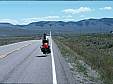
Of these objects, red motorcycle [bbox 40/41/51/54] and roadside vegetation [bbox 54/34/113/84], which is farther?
red motorcycle [bbox 40/41/51/54]

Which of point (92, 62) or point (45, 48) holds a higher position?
point (92, 62)

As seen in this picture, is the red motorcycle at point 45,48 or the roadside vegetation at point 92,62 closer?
the roadside vegetation at point 92,62

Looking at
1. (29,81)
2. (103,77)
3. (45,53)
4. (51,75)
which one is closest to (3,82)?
(29,81)

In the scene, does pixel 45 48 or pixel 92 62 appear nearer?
pixel 92 62

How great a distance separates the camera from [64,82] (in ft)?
43.3

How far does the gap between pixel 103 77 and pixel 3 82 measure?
4206mm

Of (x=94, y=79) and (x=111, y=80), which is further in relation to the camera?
(x=94, y=79)

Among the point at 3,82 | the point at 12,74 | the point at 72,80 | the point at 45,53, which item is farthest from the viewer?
the point at 45,53

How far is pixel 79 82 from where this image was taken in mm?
13320

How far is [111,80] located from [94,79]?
1.20m

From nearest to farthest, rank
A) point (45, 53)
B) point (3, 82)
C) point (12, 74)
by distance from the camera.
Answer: point (3, 82)
point (12, 74)
point (45, 53)

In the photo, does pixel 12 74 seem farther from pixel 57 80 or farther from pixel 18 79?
pixel 57 80

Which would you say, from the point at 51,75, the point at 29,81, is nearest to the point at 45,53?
the point at 51,75

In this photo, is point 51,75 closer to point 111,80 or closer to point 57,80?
point 57,80
